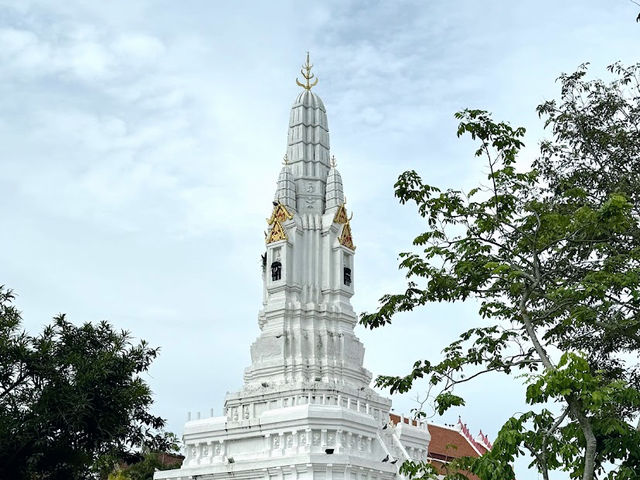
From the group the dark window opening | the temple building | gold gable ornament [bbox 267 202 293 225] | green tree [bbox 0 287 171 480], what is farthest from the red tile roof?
green tree [bbox 0 287 171 480]

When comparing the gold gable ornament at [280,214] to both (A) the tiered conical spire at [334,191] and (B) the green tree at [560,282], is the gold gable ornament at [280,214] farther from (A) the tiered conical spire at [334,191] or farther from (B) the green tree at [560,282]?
Result: (B) the green tree at [560,282]

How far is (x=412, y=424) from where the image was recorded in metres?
43.8

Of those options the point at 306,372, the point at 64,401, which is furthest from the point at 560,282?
the point at 306,372

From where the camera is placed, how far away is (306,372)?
42.8 m

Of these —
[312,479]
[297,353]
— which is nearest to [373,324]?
[312,479]

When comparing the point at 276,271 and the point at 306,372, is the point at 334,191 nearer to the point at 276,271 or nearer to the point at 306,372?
the point at 276,271

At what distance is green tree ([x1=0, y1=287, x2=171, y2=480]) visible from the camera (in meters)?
20.4

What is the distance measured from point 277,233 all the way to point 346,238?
3.84 metres

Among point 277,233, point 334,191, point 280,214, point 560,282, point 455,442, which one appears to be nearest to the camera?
point 560,282

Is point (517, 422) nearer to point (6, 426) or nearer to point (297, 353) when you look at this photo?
point (6, 426)

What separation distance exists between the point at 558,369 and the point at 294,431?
25479 millimetres

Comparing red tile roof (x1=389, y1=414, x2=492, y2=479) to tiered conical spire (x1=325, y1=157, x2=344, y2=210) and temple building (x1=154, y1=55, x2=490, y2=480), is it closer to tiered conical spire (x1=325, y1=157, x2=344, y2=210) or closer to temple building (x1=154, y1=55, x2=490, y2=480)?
temple building (x1=154, y1=55, x2=490, y2=480)

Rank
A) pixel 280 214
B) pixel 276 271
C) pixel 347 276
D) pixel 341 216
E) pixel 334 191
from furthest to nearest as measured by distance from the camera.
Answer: pixel 334 191, pixel 341 216, pixel 347 276, pixel 280 214, pixel 276 271

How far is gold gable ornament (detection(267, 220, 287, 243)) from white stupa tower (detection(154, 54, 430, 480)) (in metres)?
0.06
